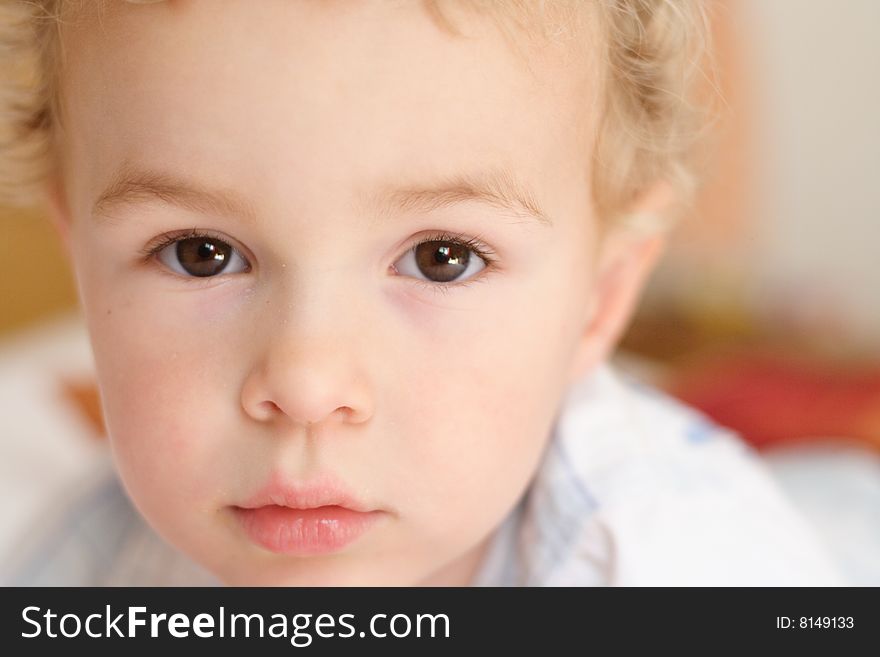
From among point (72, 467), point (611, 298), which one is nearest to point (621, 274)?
point (611, 298)

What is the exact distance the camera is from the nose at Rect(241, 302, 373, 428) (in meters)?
0.60

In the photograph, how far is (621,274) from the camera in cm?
88

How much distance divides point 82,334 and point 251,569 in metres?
1.21

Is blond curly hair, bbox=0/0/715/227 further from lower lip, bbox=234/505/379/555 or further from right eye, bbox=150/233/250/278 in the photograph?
lower lip, bbox=234/505/379/555

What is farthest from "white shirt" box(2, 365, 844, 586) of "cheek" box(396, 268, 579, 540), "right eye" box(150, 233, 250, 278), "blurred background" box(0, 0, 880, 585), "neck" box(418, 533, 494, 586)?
"blurred background" box(0, 0, 880, 585)

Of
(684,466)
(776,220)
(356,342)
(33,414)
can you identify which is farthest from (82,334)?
(776,220)

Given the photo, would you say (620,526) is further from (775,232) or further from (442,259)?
(775,232)

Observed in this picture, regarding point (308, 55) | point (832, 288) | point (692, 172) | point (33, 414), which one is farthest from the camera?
point (832, 288)

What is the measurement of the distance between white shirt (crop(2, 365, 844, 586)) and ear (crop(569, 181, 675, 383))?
89 millimetres

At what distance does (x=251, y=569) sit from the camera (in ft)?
2.27

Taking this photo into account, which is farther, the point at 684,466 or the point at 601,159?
the point at 684,466

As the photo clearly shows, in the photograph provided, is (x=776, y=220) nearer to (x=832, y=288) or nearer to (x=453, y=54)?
(x=832, y=288)

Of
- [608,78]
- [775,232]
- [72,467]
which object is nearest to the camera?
[608,78]

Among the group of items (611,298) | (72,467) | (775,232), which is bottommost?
(611,298)
